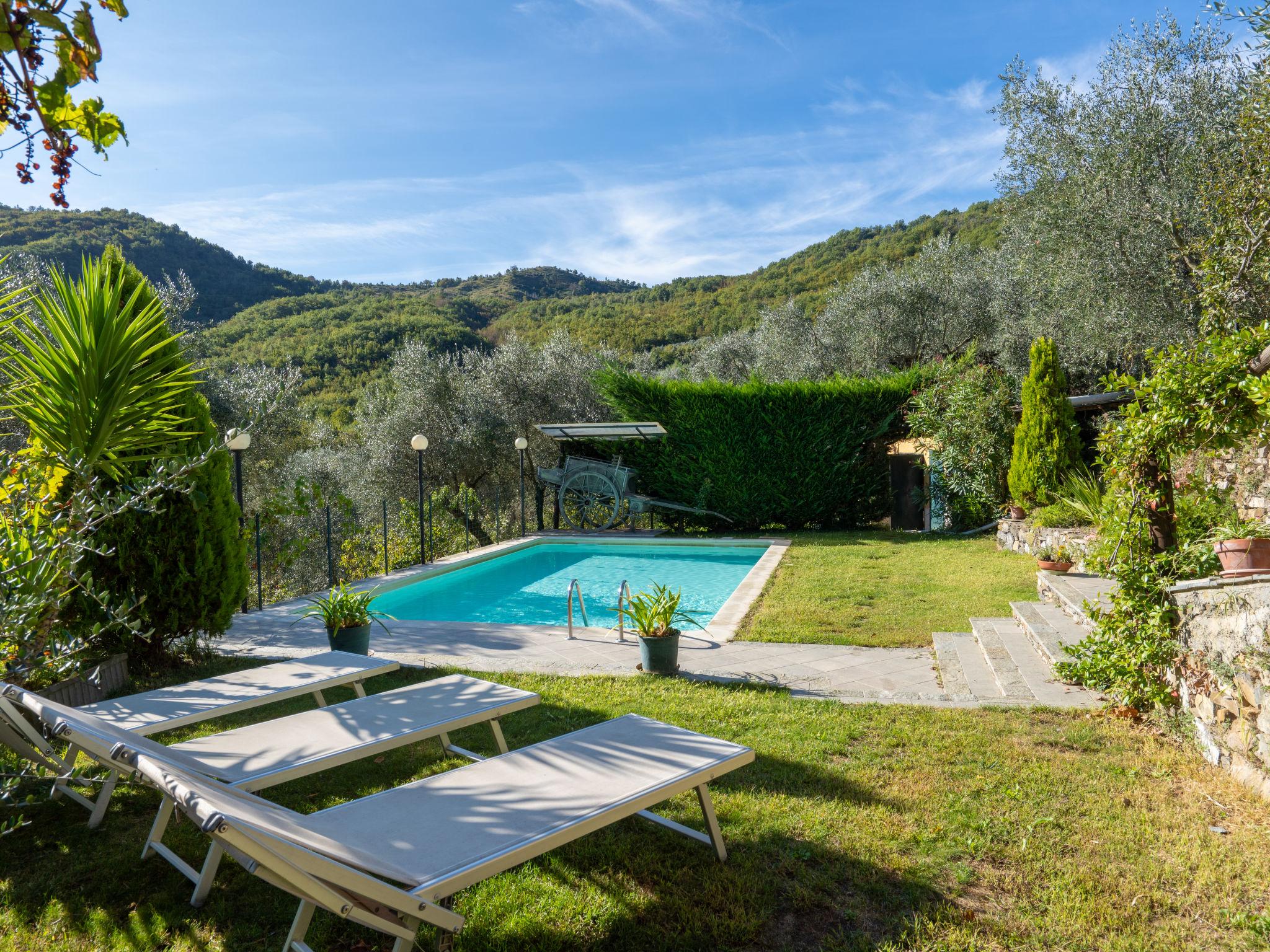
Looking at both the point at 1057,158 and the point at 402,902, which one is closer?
the point at 402,902

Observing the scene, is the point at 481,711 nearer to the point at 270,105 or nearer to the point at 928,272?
the point at 270,105

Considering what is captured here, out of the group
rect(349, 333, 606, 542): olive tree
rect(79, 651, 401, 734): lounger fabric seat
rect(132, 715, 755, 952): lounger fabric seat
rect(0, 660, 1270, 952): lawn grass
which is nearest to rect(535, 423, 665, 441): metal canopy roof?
rect(349, 333, 606, 542): olive tree

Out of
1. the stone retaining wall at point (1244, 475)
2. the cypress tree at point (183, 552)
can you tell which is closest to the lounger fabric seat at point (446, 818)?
the cypress tree at point (183, 552)

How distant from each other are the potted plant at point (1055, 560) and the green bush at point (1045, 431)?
239 cm

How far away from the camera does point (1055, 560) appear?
7160 millimetres

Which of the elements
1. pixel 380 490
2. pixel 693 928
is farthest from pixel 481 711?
pixel 380 490

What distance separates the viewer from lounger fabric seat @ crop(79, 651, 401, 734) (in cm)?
314

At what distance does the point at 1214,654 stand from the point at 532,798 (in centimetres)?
296

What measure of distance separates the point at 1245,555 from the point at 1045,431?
6740 mm

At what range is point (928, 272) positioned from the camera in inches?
701

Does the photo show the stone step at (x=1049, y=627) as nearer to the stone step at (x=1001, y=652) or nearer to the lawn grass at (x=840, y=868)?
the stone step at (x=1001, y=652)

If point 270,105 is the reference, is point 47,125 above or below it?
below

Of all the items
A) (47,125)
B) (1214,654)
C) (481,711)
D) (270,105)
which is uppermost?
(270,105)

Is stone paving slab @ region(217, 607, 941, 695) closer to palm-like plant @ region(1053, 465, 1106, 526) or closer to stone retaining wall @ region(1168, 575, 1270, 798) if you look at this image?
stone retaining wall @ region(1168, 575, 1270, 798)
